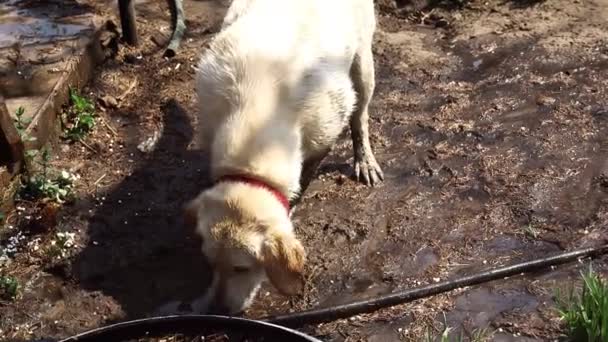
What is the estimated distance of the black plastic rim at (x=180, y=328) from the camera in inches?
151

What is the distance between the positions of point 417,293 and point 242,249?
3.19ft

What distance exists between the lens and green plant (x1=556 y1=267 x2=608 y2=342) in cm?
331

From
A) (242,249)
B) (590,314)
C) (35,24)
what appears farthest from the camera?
(35,24)

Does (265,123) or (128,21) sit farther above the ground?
(265,123)

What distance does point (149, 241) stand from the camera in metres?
4.75

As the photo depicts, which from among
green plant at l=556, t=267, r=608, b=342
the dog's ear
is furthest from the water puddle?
green plant at l=556, t=267, r=608, b=342

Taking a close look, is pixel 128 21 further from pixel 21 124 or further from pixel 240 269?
pixel 240 269

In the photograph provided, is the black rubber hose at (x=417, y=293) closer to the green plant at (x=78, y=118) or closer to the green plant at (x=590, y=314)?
the green plant at (x=590, y=314)

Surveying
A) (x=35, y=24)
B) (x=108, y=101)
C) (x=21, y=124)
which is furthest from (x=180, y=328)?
(x=35, y=24)

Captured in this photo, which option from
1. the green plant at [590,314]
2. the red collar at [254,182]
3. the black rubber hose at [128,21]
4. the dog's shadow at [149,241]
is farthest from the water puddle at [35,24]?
the green plant at [590,314]

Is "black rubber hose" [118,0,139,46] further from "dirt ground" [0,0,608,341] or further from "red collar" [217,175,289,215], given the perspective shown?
"red collar" [217,175,289,215]

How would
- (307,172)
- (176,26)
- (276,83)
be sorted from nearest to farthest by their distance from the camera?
(276,83) → (307,172) → (176,26)

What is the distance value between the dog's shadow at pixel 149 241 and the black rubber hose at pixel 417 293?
0.65 m

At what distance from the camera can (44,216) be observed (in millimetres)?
4789
